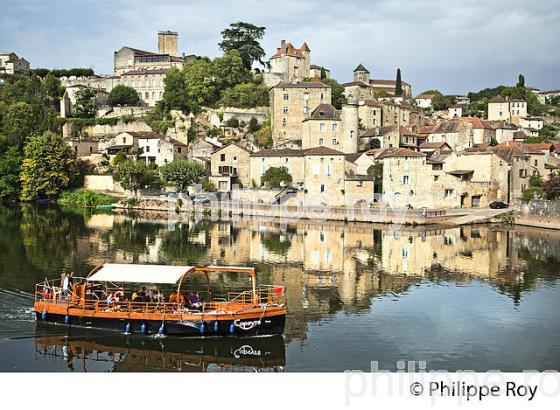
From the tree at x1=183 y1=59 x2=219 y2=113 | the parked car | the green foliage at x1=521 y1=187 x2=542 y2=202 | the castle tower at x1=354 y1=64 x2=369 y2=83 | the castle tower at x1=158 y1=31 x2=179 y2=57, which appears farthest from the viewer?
the castle tower at x1=158 y1=31 x2=179 y2=57

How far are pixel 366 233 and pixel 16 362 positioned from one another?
56.4ft

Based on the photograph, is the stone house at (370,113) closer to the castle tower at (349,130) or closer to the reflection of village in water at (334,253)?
the castle tower at (349,130)

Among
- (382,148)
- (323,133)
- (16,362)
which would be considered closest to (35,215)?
(323,133)

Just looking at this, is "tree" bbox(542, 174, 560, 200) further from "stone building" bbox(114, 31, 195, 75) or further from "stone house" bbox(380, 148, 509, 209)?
"stone building" bbox(114, 31, 195, 75)

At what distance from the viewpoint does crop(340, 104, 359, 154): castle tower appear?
35594 mm

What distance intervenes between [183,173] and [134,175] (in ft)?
11.9

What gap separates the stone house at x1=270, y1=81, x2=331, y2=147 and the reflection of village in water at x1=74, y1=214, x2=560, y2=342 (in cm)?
1168

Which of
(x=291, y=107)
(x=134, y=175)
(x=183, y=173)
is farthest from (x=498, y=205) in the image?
(x=134, y=175)

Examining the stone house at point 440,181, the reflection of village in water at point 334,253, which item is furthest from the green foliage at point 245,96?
the reflection of village in water at point 334,253

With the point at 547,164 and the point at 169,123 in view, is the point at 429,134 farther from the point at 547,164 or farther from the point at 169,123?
the point at 169,123

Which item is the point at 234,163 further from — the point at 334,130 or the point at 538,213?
the point at 538,213

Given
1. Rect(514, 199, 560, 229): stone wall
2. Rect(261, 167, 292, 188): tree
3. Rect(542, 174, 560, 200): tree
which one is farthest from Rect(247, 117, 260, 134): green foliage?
Rect(542, 174, 560, 200): tree

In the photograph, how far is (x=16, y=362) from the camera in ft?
32.2

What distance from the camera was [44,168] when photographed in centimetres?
3709
